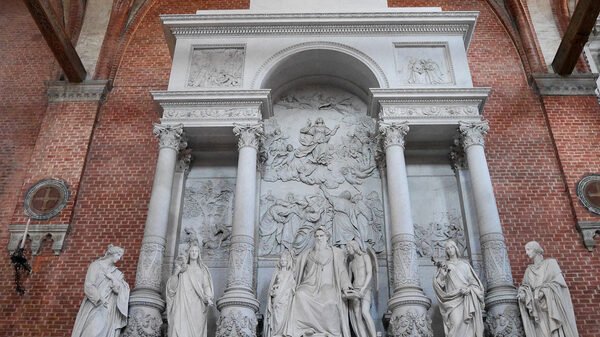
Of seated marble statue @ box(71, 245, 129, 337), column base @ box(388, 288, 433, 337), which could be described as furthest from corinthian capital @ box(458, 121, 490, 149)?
seated marble statue @ box(71, 245, 129, 337)

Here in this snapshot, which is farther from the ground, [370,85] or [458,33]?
[458,33]

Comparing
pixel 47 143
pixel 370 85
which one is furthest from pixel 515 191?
pixel 47 143

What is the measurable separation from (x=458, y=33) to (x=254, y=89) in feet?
13.8

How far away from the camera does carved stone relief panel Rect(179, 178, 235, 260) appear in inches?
422

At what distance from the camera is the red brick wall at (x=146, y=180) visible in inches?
410

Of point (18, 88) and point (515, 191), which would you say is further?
point (18, 88)

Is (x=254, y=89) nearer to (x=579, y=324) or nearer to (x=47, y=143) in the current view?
(x=47, y=143)

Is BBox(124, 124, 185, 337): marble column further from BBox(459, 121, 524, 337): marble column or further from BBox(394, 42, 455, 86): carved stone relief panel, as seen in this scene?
BBox(459, 121, 524, 337): marble column

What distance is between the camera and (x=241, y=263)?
9.25 metres

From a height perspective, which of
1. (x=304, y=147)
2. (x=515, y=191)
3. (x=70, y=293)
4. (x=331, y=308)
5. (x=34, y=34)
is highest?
(x=34, y=34)

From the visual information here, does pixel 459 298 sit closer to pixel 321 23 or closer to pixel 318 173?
pixel 318 173

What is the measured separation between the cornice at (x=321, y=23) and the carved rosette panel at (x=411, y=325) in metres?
5.63

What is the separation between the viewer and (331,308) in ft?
29.1

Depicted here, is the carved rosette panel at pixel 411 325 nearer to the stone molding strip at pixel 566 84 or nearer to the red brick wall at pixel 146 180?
the red brick wall at pixel 146 180
